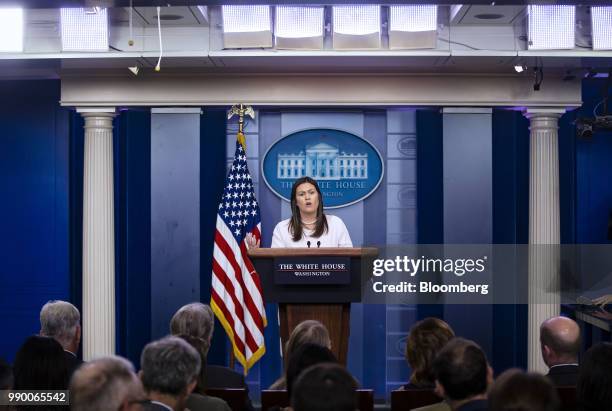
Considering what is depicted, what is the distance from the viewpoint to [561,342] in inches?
159

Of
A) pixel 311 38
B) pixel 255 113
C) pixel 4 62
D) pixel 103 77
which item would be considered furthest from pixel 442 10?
pixel 4 62

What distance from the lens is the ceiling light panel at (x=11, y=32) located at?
20.3 feet

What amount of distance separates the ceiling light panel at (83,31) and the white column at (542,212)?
3185 mm

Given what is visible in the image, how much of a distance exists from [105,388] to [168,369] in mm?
448

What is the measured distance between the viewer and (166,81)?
688cm

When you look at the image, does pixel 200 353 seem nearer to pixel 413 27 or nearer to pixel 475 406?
pixel 475 406

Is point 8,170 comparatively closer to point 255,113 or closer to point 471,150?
point 255,113

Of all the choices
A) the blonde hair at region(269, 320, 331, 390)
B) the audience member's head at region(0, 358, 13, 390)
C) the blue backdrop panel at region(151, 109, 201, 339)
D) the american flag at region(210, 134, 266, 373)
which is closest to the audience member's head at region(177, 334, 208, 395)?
the blonde hair at region(269, 320, 331, 390)

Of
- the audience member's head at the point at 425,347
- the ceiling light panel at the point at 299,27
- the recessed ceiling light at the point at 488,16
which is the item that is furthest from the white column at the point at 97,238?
the audience member's head at the point at 425,347

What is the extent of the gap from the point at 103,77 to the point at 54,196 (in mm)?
1466

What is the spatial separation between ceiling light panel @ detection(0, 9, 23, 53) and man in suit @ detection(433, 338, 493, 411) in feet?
14.1

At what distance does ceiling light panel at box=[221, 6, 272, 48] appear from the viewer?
614 centimetres

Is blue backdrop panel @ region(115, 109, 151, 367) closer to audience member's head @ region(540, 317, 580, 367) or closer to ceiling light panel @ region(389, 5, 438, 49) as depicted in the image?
ceiling light panel @ region(389, 5, 438, 49)

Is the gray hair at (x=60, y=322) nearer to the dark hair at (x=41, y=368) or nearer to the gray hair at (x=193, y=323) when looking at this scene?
the gray hair at (x=193, y=323)
